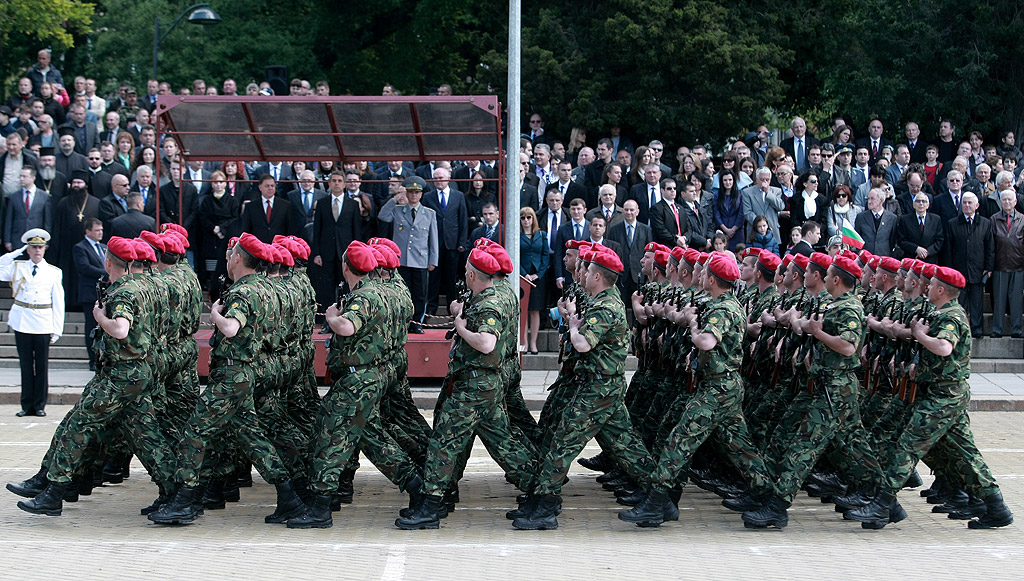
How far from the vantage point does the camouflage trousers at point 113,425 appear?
9.17 meters

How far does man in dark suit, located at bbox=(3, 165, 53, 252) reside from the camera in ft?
55.3

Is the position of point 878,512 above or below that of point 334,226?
below

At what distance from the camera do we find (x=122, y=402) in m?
9.22

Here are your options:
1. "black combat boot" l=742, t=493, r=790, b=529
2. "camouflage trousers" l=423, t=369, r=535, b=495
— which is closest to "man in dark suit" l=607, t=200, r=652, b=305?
"camouflage trousers" l=423, t=369, r=535, b=495

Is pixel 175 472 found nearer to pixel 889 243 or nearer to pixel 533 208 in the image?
pixel 533 208

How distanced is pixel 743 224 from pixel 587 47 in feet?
18.1

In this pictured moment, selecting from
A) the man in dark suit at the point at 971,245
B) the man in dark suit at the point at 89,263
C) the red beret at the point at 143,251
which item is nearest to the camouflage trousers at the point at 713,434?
the red beret at the point at 143,251

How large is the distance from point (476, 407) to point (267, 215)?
24.8ft

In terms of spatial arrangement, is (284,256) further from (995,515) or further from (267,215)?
(267,215)

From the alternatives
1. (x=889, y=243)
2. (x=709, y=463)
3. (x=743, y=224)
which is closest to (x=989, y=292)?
(x=889, y=243)

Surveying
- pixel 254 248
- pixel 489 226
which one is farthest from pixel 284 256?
pixel 489 226

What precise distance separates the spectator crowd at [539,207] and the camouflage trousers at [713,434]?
19.9 feet

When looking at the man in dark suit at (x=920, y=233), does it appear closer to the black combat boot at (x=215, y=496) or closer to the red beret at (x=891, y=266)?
the red beret at (x=891, y=266)

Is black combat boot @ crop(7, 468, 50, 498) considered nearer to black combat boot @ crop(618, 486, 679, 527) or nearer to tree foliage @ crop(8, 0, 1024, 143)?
black combat boot @ crop(618, 486, 679, 527)
